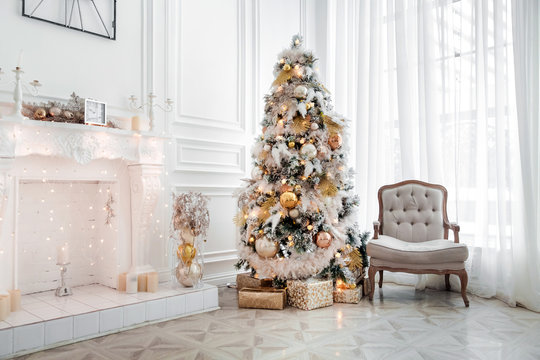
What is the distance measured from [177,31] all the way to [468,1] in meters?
2.74

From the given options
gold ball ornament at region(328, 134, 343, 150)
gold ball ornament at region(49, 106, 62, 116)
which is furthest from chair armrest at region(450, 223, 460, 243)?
gold ball ornament at region(49, 106, 62, 116)

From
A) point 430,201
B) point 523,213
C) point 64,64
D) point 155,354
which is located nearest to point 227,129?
point 64,64

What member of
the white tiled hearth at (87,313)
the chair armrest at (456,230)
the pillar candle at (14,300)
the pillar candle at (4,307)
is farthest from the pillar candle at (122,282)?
the chair armrest at (456,230)

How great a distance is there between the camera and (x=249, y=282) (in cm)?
385

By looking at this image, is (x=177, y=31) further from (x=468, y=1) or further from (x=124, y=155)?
(x=468, y=1)

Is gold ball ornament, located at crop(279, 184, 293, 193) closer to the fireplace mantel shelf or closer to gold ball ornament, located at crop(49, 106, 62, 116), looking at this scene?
the fireplace mantel shelf

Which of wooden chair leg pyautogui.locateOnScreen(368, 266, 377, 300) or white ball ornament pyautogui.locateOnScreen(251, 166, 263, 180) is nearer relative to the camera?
wooden chair leg pyautogui.locateOnScreen(368, 266, 377, 300)

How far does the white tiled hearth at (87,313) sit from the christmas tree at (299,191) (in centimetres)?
65

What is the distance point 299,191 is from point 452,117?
1759mm

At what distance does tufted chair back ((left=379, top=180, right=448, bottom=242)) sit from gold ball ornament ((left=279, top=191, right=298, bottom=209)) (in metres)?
1.05

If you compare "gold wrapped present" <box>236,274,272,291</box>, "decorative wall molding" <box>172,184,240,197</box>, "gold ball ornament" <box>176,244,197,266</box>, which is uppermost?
"decorative wall molding" <box>172,184,240,197</box>

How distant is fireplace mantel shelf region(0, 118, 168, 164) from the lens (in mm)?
2793

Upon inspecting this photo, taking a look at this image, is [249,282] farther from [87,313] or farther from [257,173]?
[87,313]

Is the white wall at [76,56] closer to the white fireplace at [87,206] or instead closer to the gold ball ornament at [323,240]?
the white fireplace at [87,206]
